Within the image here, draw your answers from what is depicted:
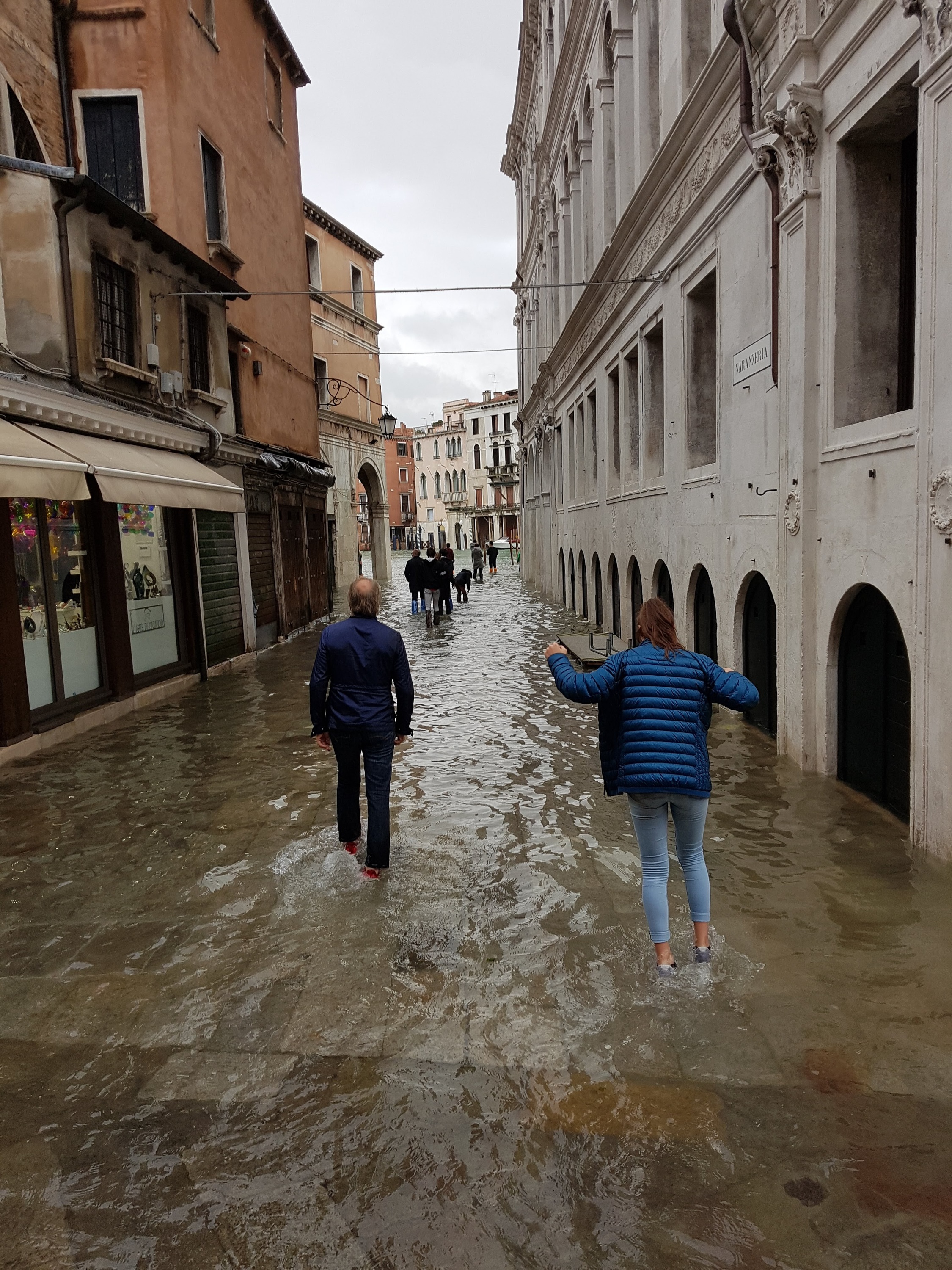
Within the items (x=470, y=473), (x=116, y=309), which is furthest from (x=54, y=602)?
(x=470, y=473)

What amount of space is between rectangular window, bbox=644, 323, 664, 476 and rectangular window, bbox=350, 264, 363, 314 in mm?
21479

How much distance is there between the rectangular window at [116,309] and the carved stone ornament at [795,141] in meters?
7.69

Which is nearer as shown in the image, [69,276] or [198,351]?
[69,276]

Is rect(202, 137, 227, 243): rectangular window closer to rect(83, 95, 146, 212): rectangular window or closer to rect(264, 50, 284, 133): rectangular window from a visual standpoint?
rect(83, 95, 146, 212): rectangular window

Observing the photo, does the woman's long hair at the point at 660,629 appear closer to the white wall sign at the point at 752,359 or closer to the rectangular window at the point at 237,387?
the white wall sign at the point at 752,359

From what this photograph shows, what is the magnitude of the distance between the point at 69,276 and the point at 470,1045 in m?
9.60

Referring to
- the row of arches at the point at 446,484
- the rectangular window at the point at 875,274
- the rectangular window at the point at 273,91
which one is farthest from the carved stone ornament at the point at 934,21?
the row of arches at the point at 446,484

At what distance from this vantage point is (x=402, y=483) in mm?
85875

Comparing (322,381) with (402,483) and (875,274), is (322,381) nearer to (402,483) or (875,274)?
(875,274)

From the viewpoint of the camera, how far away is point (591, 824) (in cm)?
652

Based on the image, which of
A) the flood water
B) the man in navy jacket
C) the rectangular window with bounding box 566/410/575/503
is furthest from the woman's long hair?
the rectangular window with bounding box 566/410/575/503

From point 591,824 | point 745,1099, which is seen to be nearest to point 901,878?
point 591,824

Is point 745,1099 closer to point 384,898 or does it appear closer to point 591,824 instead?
point 384,898

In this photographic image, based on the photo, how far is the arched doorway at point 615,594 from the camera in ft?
56.3
